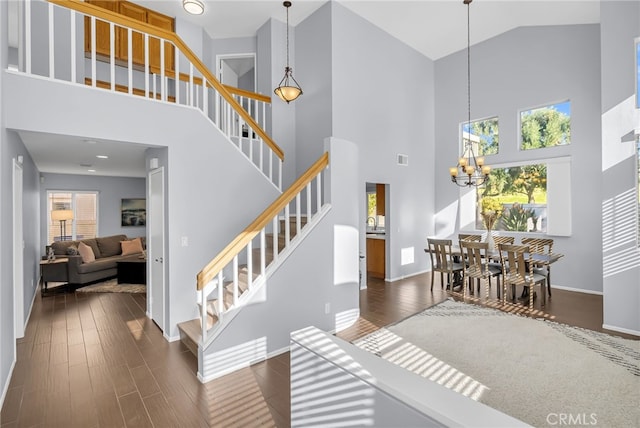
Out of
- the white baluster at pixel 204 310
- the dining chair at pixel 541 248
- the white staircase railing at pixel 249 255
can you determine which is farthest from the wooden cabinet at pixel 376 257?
the white baluster at pixel 204 310

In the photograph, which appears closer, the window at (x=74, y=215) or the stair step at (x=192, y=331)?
the stair step at (x=192, y=331)

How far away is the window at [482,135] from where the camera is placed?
700 centimetres

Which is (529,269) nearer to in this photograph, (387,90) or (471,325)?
(471,325)

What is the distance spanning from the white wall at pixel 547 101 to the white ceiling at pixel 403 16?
0.34 metres

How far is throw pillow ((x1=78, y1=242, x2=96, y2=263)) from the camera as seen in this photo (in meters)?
6.63

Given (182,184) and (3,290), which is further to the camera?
(182,184)

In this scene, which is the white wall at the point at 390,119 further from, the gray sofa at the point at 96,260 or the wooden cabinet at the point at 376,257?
the gray sofa at the point at 96,260

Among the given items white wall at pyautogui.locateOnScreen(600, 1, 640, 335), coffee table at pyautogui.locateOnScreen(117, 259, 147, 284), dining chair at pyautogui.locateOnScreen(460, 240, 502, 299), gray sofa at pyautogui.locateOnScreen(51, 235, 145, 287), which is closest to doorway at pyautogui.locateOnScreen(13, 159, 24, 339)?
gray sofa at pyautogui.locateOnScreen(51, 235, 145, 287)

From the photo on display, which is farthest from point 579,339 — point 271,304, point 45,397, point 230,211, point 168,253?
point 45,397

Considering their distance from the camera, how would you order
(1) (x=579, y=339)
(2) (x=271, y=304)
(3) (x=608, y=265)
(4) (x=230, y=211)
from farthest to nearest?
(4) (x=230, y=211) < (3) (x=608, y=265) < (1) (x=579, y=339) < (2) (x=271, y=304)

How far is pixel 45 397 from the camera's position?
8.52 ft

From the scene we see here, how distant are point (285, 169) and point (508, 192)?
15.8 feet

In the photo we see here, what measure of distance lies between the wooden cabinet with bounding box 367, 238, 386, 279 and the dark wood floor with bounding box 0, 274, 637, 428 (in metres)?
2.19

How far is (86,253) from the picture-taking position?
6.69 m
